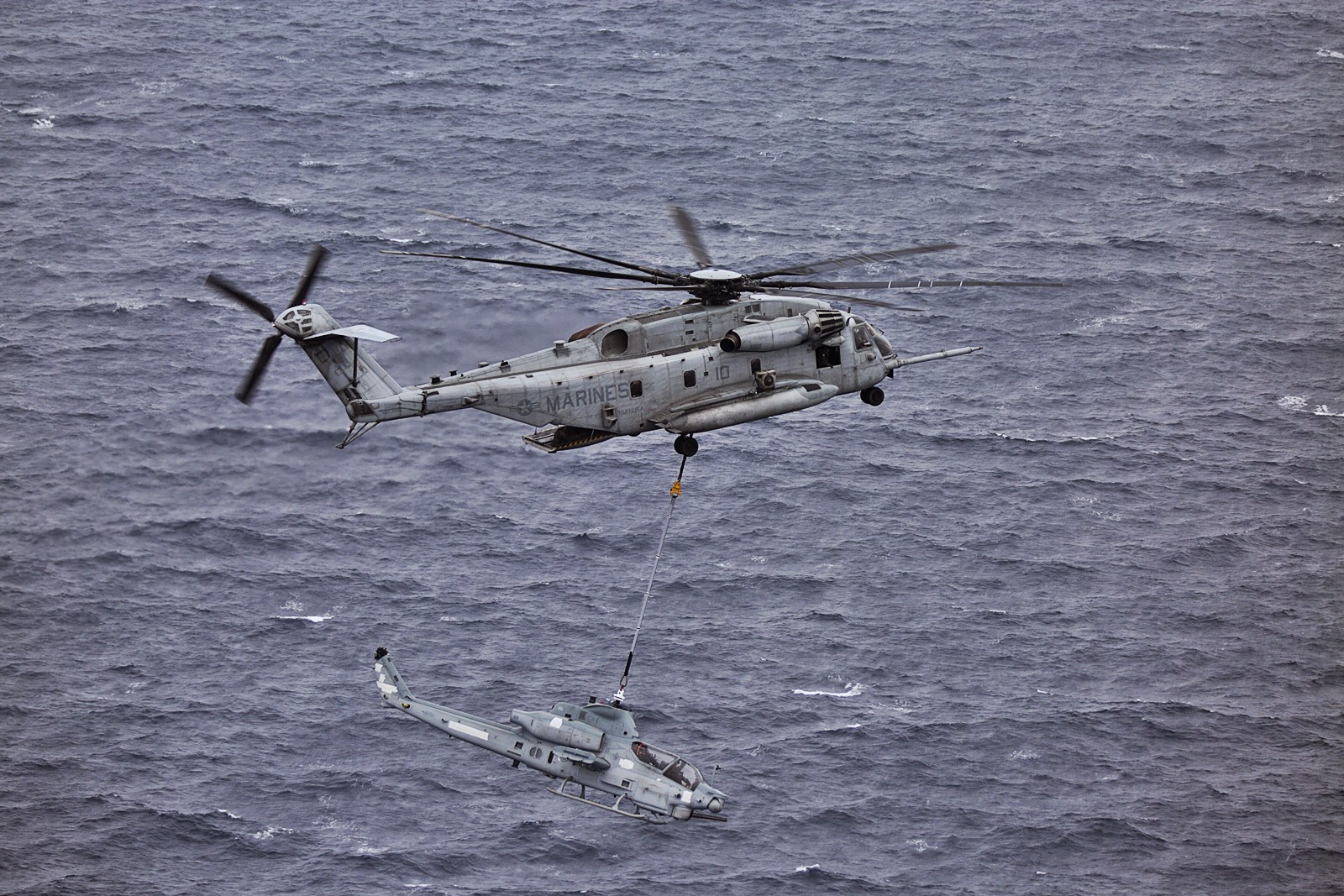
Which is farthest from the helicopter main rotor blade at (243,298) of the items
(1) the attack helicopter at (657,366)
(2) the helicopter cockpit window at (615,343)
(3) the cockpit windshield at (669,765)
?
(3) the cockpit windshield at (669,765)

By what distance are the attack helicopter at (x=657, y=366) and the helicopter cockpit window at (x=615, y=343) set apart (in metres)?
0.04

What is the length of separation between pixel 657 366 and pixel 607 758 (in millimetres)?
22419

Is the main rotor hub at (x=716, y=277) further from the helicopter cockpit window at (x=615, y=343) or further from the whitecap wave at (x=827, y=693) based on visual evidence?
the whitecap wave at (x=827, y=693)

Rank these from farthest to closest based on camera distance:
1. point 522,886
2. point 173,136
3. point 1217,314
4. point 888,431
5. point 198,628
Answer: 1. point 173,136
2. point 1217,314
3. point 888,431
4. point 198,628
5. point 522,886

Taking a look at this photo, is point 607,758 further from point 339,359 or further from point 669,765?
point 339,359

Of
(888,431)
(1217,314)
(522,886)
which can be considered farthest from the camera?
(1217,314)

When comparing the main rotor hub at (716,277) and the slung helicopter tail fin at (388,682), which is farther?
the slung helicopter tail fin at (388,682)

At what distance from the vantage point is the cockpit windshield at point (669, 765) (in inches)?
3792

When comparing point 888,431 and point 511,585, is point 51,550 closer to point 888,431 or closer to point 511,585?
point 511,585

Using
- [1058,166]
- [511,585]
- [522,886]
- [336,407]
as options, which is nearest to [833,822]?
[522,886]

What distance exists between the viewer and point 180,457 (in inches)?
6230

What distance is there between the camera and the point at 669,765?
3807 inches

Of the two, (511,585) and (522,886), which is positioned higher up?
(511,585)

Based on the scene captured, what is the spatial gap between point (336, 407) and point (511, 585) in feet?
58.0
